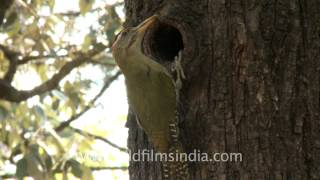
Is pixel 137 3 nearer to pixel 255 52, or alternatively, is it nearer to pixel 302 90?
pixel 255 52

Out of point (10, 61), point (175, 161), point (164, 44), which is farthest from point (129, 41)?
point (10, 61)

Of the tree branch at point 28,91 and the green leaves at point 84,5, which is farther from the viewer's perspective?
the tree branch at point 28,91

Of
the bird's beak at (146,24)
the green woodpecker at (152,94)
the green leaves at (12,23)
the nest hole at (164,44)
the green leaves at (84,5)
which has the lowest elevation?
the green woodpecker at (152,94)

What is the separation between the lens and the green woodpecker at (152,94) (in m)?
2.58

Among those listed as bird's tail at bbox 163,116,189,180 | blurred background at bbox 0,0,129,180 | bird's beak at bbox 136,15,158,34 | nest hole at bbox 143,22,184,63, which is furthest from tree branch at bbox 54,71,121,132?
bird's tail at bbox 163,116,189,180

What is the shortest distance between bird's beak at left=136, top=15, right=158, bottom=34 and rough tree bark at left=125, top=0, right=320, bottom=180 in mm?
123

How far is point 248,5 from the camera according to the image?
2482 millimetres

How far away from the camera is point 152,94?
2865 mm

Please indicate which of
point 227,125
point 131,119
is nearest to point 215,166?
point 227,125

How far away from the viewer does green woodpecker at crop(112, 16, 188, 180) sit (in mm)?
2584

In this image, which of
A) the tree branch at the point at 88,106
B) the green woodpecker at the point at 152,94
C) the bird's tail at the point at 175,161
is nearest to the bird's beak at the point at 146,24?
the green woodpecker at the point at 152,94

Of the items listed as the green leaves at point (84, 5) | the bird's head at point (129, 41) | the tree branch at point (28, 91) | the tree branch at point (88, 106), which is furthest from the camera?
the tree branch at point (88, 106)

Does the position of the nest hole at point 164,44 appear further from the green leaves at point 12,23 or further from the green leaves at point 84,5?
the green leaves at point 12,23

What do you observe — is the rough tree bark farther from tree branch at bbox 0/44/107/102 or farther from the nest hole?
tree branch at bbox 0/44/107/102
